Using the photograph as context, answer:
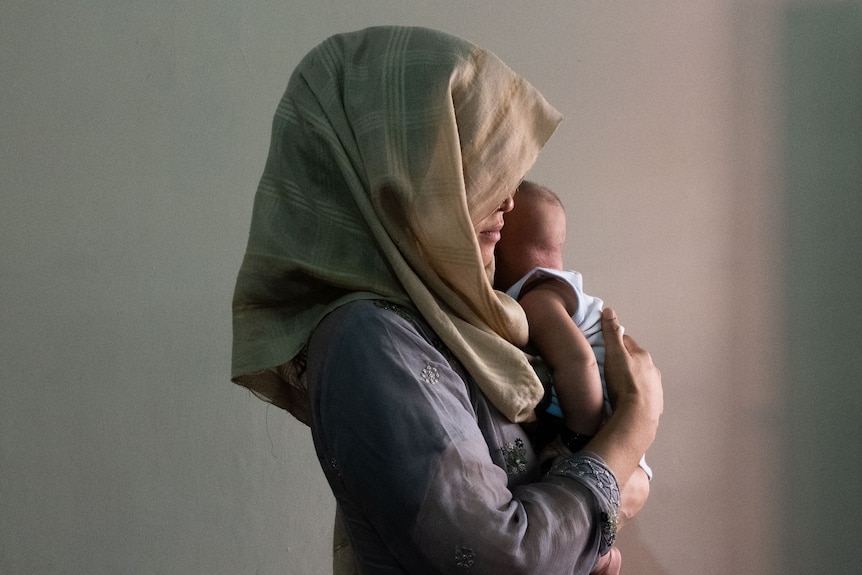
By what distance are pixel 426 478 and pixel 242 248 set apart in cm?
113

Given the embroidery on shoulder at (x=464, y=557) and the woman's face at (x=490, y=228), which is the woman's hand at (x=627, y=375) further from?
the embroidery on shoulder at (x=464, y=557)

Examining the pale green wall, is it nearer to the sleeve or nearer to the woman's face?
the woman's face

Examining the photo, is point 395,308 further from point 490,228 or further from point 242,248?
point 242,248

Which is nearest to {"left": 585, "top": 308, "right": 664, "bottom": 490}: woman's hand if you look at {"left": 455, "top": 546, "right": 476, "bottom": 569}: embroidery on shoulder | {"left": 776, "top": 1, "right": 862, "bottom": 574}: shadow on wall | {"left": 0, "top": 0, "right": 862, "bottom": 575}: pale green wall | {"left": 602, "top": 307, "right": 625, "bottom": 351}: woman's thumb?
{"left": 602, "top": 307, "right": 625, "bottom": 351}: woman's thumb

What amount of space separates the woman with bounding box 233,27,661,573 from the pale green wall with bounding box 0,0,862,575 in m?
0.78

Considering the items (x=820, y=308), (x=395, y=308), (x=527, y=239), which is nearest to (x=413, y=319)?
(x=395, y=308)

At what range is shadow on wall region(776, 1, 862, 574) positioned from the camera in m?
2.26

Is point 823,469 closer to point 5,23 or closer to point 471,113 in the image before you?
point 471,113

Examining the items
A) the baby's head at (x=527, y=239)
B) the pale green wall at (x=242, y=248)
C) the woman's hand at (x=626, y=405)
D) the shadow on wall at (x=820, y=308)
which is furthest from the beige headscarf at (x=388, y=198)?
the shadow on wall at (x=820, y=308)

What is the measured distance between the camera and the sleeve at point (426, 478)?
0.85 m

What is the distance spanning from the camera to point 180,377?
1827 mm

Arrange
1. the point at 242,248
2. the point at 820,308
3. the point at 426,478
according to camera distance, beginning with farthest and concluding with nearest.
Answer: the point at 820,308
the point at 242,248
the point at 426,478

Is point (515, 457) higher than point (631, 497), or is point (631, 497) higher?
point (515, 457)

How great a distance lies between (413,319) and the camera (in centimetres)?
100
